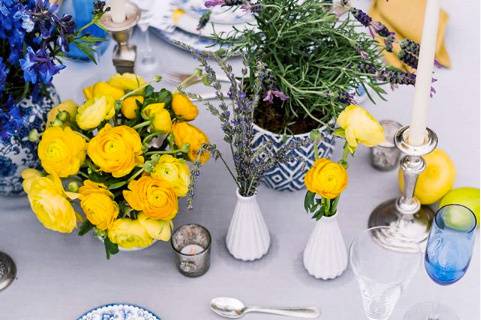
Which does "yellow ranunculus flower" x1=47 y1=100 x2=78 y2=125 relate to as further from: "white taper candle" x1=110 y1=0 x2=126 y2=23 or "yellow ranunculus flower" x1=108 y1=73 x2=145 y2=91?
"white taper candle" x1=110 y1=0 x2=126 y2=23

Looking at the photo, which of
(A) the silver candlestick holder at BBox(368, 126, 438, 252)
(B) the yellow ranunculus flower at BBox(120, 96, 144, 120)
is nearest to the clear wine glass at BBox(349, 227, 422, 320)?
(A) the silver candlestick holder at BBox(368, 126, 438, 252)

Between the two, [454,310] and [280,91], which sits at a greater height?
[280,91]

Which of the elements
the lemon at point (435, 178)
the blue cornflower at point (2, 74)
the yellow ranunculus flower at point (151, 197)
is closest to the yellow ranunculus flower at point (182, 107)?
the yellow ranunculus flower at point (151, 197)

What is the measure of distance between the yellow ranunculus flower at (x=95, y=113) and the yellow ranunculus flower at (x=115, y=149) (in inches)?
1.0

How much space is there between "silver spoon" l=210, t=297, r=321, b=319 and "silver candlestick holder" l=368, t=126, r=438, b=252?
14 cm

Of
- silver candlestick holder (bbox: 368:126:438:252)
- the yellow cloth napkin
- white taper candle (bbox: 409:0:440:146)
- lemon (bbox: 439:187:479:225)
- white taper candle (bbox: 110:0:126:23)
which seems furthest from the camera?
the yellow cloth napkin

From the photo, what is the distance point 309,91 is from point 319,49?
8 cm

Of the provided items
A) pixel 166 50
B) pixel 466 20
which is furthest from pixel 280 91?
pixel 466 20

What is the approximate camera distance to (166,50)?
4.53ft

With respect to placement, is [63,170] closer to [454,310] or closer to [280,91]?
[280,91]

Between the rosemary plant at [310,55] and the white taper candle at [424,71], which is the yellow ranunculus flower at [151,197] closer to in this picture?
the rosemary plant at [310,55]

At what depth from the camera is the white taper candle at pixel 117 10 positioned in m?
1.16

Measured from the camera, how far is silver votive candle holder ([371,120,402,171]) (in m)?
1.15

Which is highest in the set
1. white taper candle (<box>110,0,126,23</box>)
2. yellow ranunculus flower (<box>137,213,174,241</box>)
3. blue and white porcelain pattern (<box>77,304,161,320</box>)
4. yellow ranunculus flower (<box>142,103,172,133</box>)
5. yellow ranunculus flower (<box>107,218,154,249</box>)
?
white taper candle (<box>110,0,126,23</box>)
